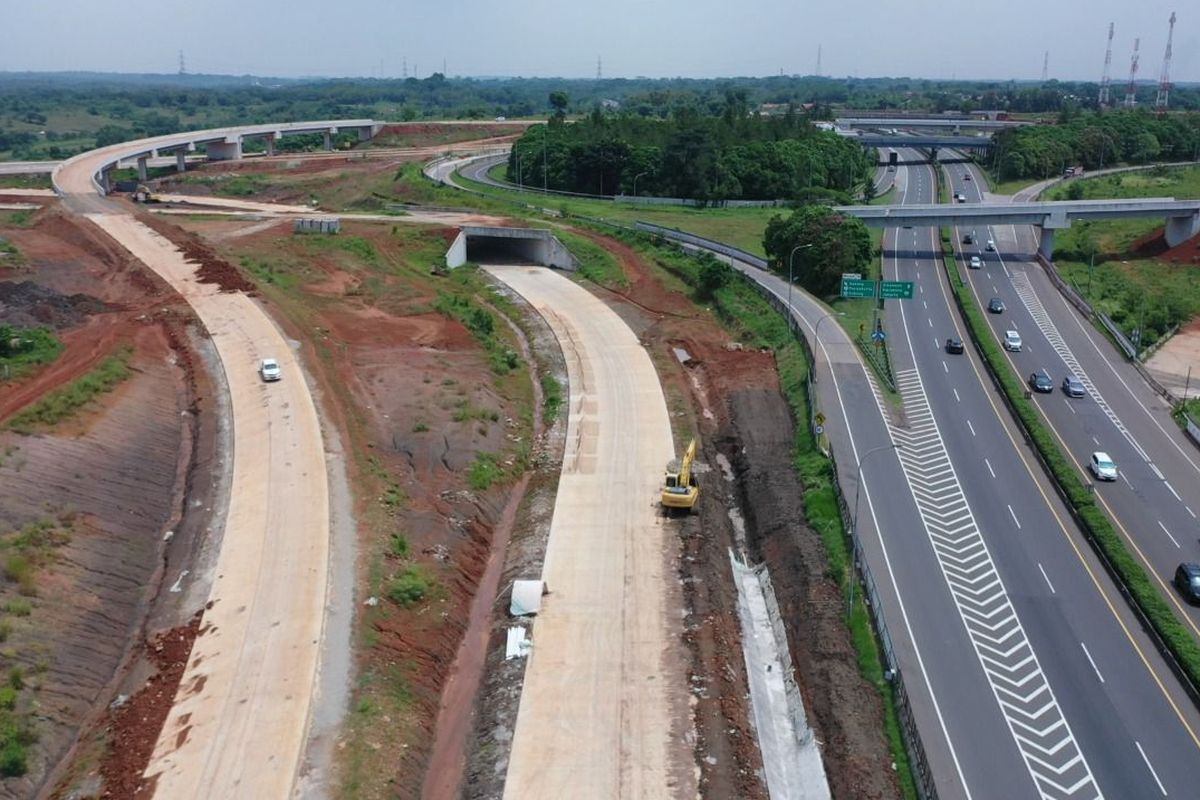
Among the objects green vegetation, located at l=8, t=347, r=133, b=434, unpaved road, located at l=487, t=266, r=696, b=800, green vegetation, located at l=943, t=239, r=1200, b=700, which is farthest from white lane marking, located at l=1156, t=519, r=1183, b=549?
green vegetation, located at l=8, t=347, r=133, b=434

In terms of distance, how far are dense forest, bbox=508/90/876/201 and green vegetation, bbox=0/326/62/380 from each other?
82136mm

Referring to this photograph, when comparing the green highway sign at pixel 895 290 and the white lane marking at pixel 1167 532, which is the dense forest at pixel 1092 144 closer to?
the green highway sign at pixel 895 290

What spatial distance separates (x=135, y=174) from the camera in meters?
164

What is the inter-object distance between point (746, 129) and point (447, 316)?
277ft

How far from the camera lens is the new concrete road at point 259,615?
3144 cm

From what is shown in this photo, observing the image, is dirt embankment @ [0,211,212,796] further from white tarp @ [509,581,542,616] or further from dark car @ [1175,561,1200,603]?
dark car @ [1175,561,1200,603]

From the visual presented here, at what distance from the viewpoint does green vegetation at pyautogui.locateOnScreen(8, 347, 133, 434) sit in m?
52.0

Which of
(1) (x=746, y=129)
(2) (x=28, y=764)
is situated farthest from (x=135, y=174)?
(2) (x=28, y=764)

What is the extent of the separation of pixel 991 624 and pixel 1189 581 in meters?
9.09

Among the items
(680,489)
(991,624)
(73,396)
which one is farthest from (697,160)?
(991,624)

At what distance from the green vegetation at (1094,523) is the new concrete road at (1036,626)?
72cm

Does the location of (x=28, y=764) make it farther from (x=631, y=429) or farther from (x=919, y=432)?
(x=919, y=432)

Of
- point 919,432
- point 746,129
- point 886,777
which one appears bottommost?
point 886,777

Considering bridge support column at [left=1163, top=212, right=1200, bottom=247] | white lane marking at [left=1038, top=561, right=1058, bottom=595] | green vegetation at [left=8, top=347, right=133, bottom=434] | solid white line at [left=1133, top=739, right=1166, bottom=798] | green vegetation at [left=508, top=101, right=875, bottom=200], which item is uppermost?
green vegetation at [left=508, top=101, right=875, bottom=200]
